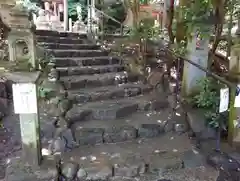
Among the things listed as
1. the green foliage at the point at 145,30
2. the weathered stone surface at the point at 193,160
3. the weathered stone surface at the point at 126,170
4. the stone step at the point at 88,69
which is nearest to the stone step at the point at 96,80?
the stone step at the point at 88,69

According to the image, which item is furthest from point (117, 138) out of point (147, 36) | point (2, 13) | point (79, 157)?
point (2, 13)

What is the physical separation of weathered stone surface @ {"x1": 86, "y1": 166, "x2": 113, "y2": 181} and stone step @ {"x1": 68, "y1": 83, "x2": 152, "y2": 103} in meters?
1.53

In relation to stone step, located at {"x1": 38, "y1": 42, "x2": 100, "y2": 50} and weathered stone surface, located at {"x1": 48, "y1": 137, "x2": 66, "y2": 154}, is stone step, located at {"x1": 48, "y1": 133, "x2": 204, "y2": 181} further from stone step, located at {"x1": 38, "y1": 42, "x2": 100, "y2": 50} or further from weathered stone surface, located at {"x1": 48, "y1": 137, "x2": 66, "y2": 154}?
stone step, located at {"x1": 38, "y1": 42, "x2": 100, "y2": 50}

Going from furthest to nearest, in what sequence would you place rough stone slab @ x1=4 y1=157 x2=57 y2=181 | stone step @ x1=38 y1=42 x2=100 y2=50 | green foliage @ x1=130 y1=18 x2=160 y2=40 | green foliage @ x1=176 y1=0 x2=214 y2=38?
stone step @ x1=38 y1=42 x2=100 y2=50 < green foliage @ x1=130 y1=18 x2=160 y2=40 < green foliage @ x1=176 y1=0 x2=214 y2=38 < rough stone slab @ x1=4 y1=157 x2=57 y2=181

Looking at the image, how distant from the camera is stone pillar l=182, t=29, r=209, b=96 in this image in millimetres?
4039

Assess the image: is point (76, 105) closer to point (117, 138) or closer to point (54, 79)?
point (54, 79)

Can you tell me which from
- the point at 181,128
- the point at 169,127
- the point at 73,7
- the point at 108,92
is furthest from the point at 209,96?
the point at 73,7

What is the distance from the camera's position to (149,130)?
11.6 ft

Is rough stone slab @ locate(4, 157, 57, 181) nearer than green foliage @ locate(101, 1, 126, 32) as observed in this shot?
Yes

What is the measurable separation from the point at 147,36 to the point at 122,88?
1.37 meters

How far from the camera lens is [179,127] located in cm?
363

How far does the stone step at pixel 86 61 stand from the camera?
5222mm

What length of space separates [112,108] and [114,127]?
16.7 inches

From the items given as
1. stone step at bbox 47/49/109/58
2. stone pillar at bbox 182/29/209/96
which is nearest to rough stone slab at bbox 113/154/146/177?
stone pillar at bbox 182/29/209/96
